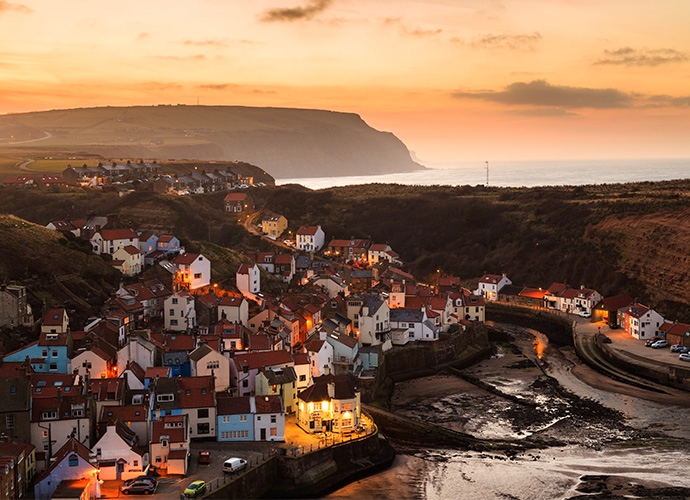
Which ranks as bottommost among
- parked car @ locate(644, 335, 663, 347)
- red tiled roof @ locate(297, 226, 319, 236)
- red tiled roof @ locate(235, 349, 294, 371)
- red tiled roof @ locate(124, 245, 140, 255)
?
parked car @ locate(644, 335, 663, 347)

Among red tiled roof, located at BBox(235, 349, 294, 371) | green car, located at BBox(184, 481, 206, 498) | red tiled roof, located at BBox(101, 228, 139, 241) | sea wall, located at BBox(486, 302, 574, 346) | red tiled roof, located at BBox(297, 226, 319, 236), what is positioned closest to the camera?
green car, located at BBox(184, 481, 206, 498)

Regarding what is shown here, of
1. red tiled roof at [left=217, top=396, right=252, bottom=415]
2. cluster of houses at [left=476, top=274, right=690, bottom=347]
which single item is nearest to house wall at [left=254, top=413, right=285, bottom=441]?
red tiled roof at [left=217, top=396, right=252, bottom=415]

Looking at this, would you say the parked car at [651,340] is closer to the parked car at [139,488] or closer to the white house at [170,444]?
the white house at [170,444]

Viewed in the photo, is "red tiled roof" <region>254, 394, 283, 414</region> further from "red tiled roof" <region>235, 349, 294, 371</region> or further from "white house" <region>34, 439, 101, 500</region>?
"white house" <region>34, 439, 101, 500</region>

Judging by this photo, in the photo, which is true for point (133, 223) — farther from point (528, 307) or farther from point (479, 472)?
point (479, 472)

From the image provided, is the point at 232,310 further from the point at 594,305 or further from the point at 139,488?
the point at 594,305

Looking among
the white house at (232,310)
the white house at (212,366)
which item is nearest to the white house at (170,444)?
the white house at (212,366)
